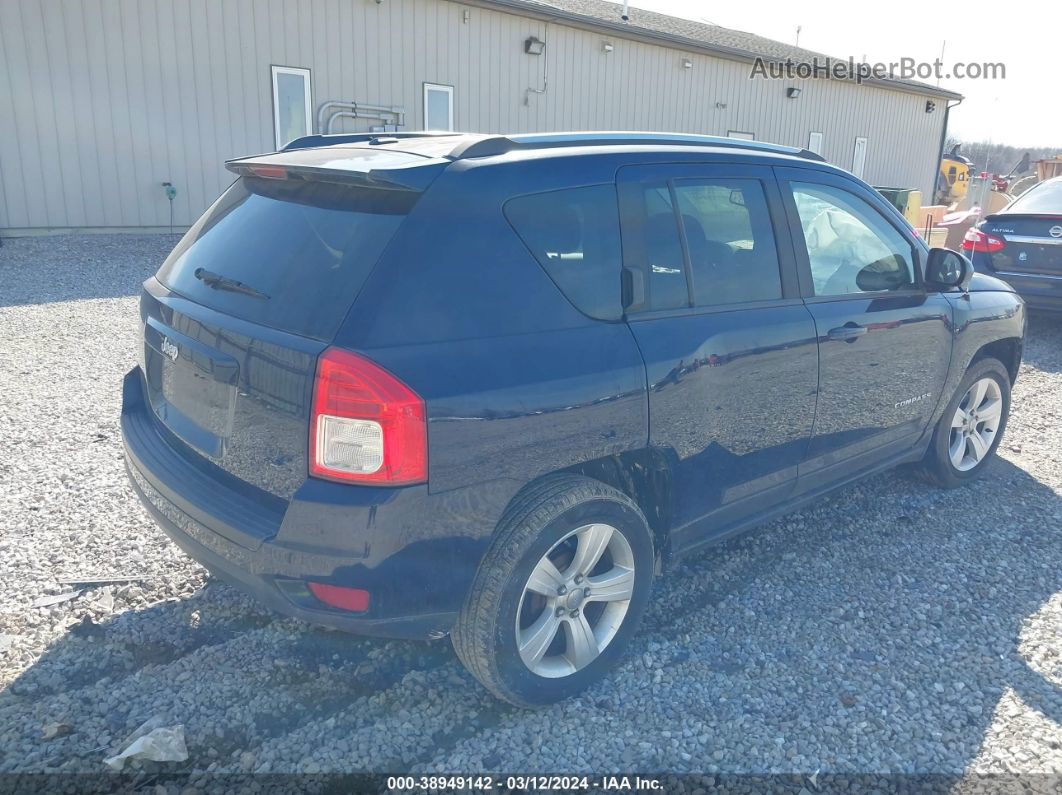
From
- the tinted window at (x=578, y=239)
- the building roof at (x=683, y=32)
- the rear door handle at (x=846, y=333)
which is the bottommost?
the rear door handle at (x=846, y=333)

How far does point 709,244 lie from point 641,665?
5.37 ft

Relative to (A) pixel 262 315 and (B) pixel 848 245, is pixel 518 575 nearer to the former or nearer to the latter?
(A) pixel 262 315

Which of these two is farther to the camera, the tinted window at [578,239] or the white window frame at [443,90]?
the white window frame at [443,90]

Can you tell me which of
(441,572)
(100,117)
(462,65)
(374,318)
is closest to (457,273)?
(374,318)

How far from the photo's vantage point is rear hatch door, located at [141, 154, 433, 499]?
226 cm

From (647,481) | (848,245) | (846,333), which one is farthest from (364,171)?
(848,245)

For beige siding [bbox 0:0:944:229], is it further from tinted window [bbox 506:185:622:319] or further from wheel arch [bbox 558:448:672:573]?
wheel arch [bbox 558:448:672:573]

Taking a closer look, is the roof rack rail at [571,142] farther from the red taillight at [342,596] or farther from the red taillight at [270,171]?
the red taillight at [342,596]

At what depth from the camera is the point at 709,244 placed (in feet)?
10.1

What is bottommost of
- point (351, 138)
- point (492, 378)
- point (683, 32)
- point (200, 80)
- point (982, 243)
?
point (982, 243)

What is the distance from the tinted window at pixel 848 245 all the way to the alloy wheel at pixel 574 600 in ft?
5.09

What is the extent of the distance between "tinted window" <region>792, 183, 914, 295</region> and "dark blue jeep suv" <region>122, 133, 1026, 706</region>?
0.03 meters

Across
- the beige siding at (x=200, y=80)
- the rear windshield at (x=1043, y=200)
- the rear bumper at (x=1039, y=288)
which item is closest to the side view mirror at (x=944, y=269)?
the rear bumper at (x=1039, y=288)

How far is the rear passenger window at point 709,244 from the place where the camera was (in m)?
2.88
